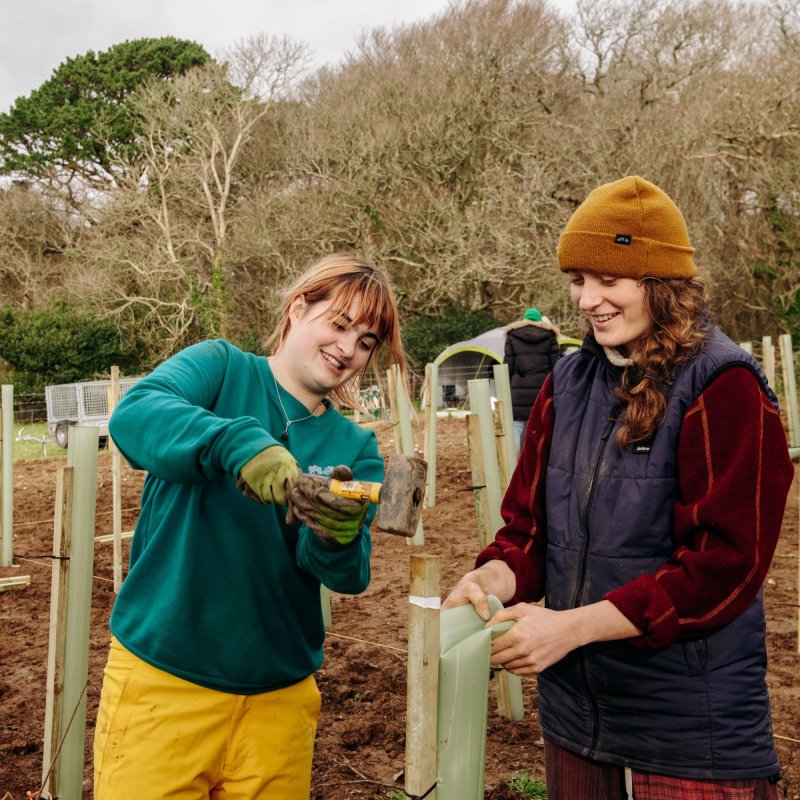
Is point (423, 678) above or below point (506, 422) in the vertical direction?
below

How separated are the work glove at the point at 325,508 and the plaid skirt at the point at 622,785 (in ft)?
2.06

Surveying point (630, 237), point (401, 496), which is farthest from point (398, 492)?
point (630, 237)

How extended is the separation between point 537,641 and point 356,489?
0.41 metres

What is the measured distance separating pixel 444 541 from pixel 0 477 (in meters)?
3.47

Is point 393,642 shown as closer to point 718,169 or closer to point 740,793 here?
point 740,793

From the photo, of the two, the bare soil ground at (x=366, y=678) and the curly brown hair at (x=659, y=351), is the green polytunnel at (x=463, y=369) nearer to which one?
the bare soil ground at (x=366, y=678)

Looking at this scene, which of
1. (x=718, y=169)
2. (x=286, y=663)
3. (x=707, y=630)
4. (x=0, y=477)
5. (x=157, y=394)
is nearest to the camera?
(x=707, y=630)

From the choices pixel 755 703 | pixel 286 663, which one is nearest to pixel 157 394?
pixel 286 663

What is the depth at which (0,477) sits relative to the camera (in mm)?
6242

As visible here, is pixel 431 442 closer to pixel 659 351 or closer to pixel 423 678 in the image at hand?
pixel 659 351

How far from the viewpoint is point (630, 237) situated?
5.10 ft

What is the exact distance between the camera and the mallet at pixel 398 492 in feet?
4.81

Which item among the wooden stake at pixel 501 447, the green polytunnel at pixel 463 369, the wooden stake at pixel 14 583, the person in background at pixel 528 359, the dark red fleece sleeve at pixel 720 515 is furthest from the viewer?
the green polytunnel at pixel 463 369

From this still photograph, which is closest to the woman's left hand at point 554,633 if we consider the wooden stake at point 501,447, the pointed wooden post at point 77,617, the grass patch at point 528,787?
the pointed wooden post at point 77,617
